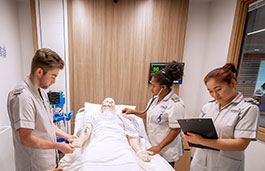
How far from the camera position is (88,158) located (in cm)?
106

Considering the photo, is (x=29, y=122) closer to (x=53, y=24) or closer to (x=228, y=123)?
(x=228, y=123)

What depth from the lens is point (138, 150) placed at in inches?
51.4

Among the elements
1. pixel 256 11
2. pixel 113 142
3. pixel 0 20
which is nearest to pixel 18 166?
pixel 113 142

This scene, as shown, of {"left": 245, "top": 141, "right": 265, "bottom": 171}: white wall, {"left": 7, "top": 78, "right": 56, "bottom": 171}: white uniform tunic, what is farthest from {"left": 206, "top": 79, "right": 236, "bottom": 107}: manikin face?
{"left": 7, "top": 78, "right": 56, "bottom": 171}: white uniform tunic

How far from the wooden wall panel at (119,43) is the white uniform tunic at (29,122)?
113cm

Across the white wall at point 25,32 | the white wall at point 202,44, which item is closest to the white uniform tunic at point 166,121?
the white wall at point 202,44

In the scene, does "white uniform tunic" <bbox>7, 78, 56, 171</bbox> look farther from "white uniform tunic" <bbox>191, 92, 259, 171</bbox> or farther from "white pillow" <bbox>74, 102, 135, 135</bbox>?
"white uniform tunic" <bbox>191, 92, 259, 171</bbox>

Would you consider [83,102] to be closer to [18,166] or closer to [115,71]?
[115,71]

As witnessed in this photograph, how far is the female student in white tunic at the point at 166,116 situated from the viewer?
3.96 feet

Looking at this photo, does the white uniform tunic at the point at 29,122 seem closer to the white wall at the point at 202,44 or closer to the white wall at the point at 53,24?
the white wall at the point at 53,24

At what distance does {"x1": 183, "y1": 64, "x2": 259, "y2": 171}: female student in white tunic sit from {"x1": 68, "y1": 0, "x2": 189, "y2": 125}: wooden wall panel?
4.39 ft

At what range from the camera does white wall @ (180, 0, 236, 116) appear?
2021 mm

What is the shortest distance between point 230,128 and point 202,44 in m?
1.91

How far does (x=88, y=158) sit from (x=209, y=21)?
108 inches
